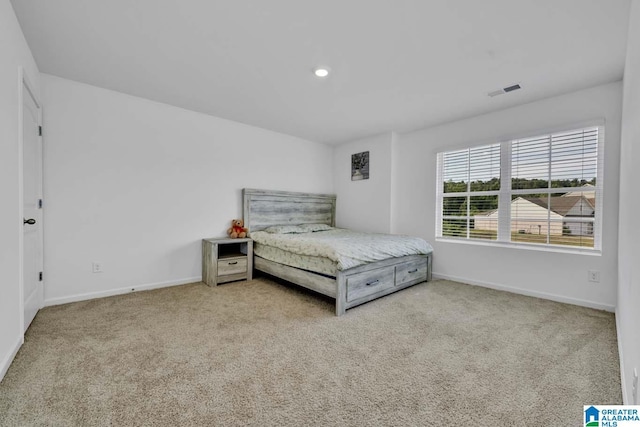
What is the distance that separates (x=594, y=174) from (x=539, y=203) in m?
0.54

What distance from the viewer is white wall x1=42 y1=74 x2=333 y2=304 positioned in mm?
2764

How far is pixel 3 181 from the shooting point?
5.29 feet

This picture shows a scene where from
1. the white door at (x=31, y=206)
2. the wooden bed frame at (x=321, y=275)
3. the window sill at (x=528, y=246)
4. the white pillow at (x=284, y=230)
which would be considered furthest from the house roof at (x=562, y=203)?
the white door at (x=31, y=206)

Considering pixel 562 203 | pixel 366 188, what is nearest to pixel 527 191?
pixel 562 203

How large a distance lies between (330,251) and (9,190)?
2306 millimetres

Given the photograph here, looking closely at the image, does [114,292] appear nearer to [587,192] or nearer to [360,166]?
[360,166]

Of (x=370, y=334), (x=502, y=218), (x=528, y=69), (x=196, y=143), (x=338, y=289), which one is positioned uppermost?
(x=528, y=69)

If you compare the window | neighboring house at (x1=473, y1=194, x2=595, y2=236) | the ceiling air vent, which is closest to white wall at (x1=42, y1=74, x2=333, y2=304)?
the window

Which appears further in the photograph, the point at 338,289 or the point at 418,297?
the point at 418,297

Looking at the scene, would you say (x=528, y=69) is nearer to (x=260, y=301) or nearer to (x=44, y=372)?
(x=260, y=301)

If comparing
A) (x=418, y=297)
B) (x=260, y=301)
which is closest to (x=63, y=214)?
(x=260, y=301)

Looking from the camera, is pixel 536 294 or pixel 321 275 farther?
pixel 536 294

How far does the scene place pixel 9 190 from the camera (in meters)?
1.70

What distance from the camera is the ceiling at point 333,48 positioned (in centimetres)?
179
